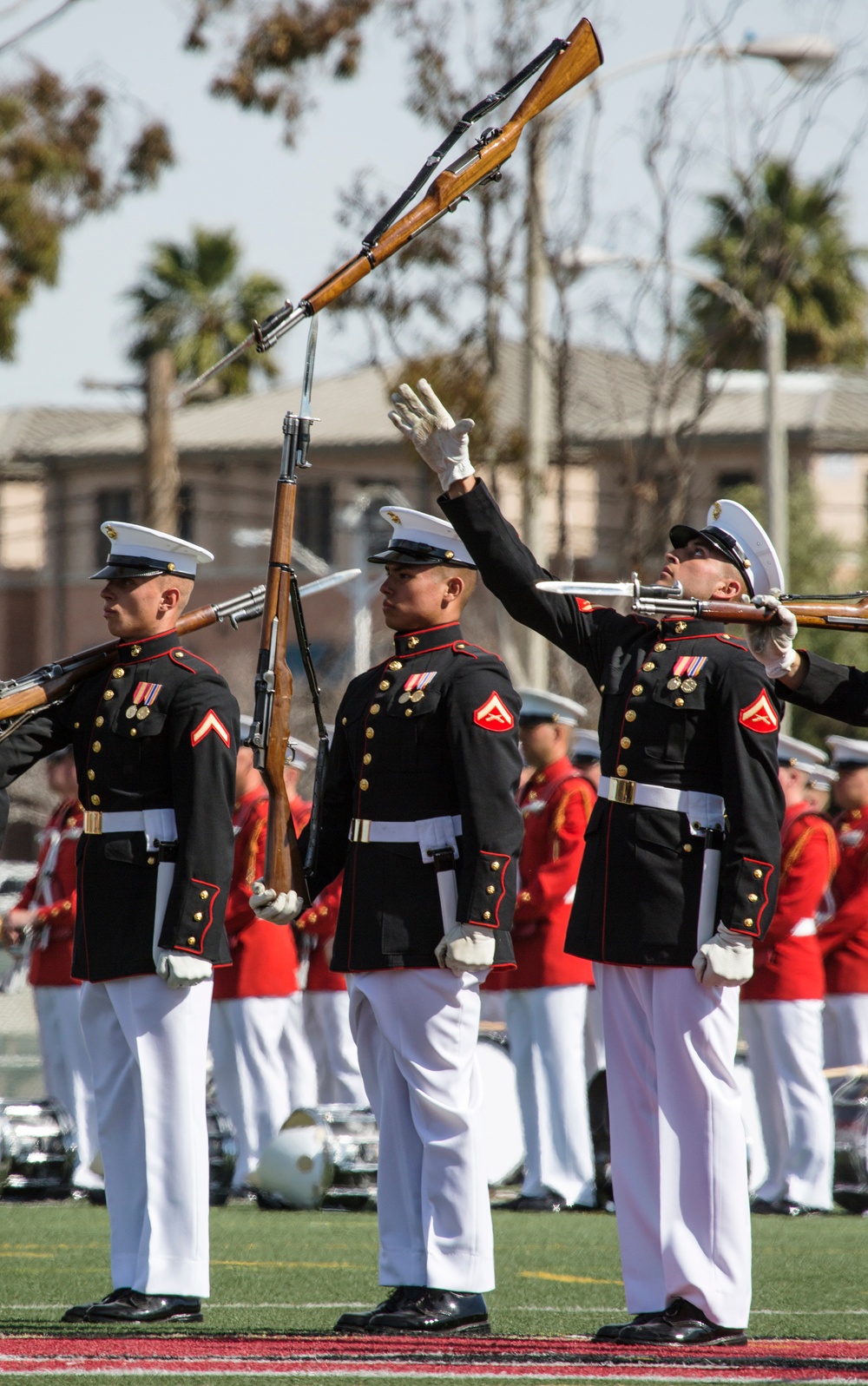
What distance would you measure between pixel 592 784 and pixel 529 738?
0.38 m

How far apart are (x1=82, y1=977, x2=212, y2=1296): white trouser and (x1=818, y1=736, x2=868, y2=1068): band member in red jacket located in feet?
18.4

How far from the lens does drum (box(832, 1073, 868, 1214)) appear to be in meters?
10.3

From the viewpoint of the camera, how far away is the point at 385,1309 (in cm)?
597

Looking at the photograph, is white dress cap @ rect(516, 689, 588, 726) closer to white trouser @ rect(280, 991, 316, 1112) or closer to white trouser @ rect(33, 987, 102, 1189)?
white trouser @ rect(280, 991, 316, 1112)

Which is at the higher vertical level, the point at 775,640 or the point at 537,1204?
the point at 775,640

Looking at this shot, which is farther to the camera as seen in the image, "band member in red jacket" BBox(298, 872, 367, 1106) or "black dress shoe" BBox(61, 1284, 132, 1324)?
"band member in red jacket" BBox(298, 872, 367, 1106)

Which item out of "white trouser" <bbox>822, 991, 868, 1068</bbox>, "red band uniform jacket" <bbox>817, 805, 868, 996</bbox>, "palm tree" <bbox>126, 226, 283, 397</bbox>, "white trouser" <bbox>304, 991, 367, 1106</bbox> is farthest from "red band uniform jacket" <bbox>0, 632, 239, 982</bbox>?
"palm tree" <bbox>126, 226, 283, 397</bbox>

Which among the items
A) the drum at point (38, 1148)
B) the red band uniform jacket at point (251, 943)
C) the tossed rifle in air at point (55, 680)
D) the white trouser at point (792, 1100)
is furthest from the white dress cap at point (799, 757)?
the tossed rifle in air at point (55, 680)

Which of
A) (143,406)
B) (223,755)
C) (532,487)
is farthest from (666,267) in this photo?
(223,755)

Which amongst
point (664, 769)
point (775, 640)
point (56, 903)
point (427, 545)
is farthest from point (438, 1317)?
point (56, 903)

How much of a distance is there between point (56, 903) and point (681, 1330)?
6.24 metres

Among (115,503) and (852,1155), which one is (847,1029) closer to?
(852,1155)

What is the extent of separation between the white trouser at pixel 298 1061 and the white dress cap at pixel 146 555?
17.4ft

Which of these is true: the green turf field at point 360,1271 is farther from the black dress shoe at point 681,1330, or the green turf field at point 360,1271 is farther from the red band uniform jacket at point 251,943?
the red band uniform jacket at point 251,943
